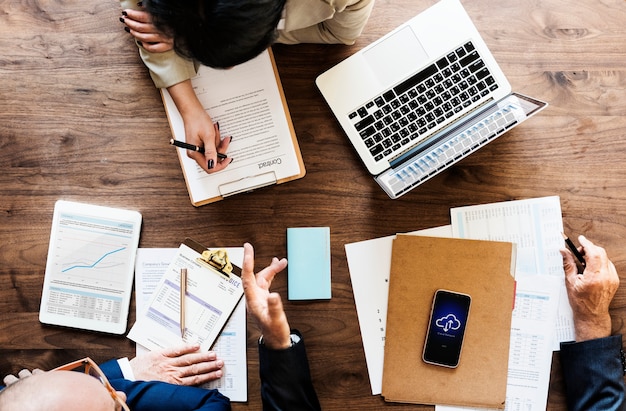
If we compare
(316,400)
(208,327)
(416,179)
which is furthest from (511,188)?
(208,327)

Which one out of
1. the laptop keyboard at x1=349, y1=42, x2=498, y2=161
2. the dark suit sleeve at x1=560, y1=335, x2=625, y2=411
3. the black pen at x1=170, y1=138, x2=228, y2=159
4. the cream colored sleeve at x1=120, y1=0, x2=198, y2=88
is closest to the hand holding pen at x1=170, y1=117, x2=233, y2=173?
the black pen at x1=170, y1=138, x2=228, y2=159

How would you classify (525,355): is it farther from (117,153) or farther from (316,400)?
(117,153)

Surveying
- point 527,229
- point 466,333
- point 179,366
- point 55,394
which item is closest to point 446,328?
point 466,333

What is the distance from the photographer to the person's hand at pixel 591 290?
1.36 metres

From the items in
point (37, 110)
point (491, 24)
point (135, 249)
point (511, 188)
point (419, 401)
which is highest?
point (491, 24)

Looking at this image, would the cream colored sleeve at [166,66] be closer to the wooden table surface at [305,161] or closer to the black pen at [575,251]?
the wooden table surface at [305,161]

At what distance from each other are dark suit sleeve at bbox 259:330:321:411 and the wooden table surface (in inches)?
3.5

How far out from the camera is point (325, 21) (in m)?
1.31

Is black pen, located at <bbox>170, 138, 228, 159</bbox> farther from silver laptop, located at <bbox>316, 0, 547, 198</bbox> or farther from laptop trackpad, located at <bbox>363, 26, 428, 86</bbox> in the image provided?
laptop trackpad, located at <bbox>363, 26, 428, 86</bbox>

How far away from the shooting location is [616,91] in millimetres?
1416

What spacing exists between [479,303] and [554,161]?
0.40m

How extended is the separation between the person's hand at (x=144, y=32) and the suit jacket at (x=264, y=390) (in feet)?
2.42

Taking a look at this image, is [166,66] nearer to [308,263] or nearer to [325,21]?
[325,21]

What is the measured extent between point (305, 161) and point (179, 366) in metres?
0.59
